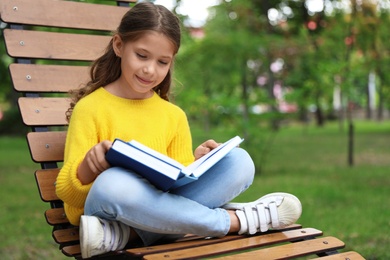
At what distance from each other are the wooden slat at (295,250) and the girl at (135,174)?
141 millimetres

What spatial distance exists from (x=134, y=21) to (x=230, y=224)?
2.73 ft

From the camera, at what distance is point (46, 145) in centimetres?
288

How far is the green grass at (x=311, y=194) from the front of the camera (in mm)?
4328

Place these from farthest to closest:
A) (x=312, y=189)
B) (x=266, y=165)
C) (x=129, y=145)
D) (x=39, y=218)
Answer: (x=266, y=165) < (x=312, y=189) < (x=39, y=218) < (x=129, y=145)

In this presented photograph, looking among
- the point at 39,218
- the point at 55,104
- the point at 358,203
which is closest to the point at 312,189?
the point at 358,203

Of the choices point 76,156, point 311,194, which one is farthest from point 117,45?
point 311,194

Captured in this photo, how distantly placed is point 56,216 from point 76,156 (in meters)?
0.55

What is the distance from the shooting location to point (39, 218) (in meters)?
5.45

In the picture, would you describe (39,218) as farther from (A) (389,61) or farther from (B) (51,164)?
(A) (389,61)

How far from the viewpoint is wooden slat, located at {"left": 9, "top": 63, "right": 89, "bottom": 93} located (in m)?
2.98

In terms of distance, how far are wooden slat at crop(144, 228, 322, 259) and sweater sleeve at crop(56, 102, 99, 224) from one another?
1.31 feet

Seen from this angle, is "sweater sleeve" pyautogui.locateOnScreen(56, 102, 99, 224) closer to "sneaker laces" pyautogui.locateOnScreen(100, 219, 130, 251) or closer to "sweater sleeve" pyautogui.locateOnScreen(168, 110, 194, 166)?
"sneaker laces" pyautogui.locateOnScreen(100, 219, 130, 251)

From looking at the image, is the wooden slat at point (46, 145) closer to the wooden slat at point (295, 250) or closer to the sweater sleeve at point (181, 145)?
the sweater sleeve at point (181, 145)

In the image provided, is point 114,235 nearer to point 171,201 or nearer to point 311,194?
point 171,201
